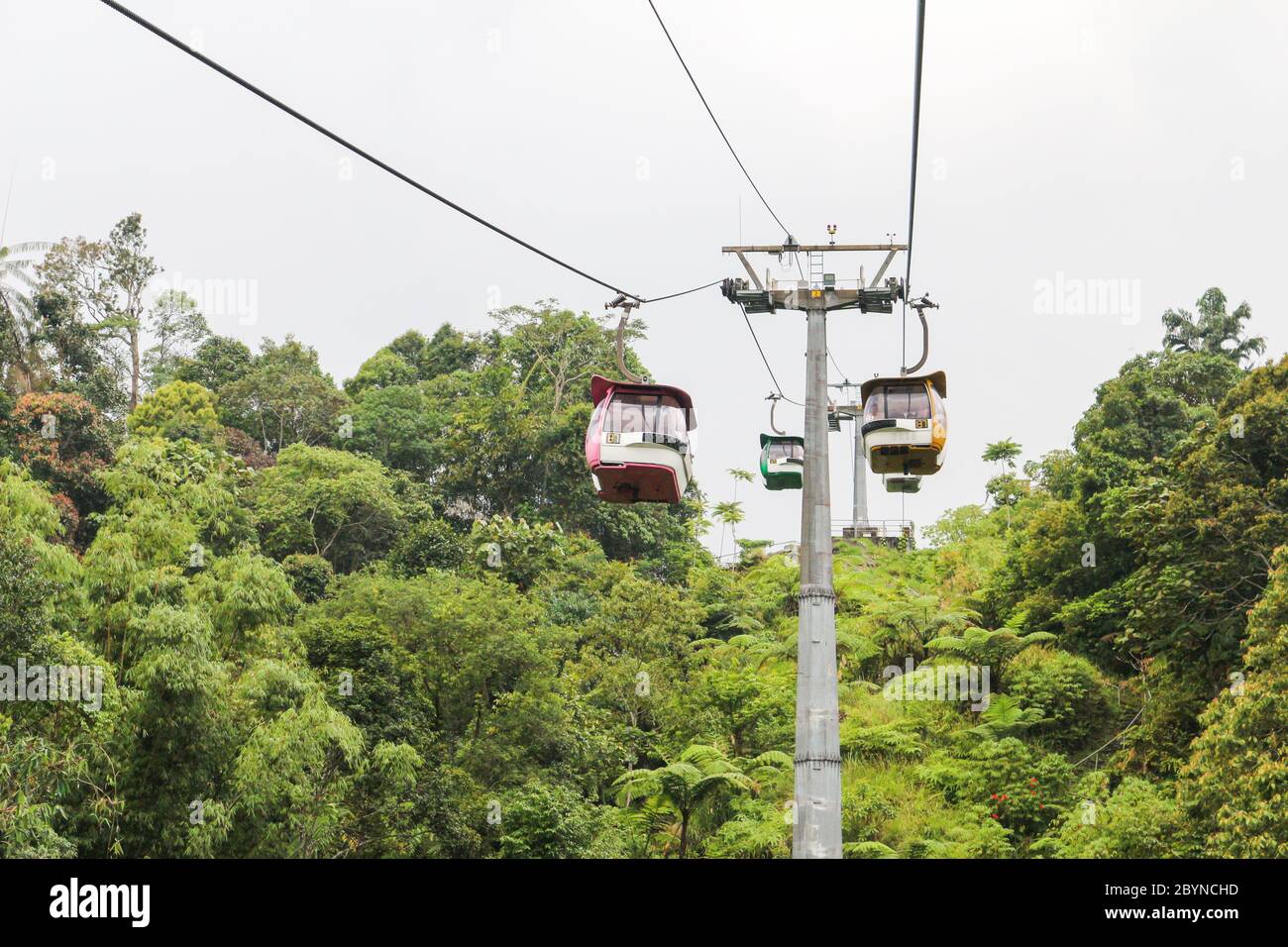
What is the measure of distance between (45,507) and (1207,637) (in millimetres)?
17743

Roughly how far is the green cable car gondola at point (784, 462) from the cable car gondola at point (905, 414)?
226 centimetres

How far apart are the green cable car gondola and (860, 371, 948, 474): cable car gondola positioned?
7.41 feet

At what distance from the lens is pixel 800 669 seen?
39.9 ft

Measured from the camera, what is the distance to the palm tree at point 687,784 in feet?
77.6

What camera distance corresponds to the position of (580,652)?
30516 mm

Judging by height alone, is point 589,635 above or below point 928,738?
above

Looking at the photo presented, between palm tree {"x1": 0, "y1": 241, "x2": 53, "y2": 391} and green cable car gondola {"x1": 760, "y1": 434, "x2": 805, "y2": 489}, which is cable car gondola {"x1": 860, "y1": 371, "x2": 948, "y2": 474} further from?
palm tree {"x1": 0, "y1": 241, "x2": 53, "y2": 391}

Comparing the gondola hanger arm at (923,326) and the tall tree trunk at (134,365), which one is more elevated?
the tall tree trunk at (134,365)

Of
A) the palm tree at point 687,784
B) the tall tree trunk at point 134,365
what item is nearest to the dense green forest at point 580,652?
the palm tree at point 687,784

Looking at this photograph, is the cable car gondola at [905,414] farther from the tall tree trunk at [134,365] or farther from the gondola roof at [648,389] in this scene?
the tall tree trunk at [134,365]

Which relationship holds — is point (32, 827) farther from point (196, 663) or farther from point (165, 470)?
point (165, 470)

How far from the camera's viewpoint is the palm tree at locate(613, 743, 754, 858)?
77.6ft

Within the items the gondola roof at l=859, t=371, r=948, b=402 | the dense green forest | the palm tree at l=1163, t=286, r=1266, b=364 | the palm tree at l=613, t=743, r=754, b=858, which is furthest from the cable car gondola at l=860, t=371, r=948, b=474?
the palm tree at l=1163, t=286, r=1266, b=364

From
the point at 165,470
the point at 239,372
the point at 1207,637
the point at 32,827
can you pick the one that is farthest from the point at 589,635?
the point at 239,372
